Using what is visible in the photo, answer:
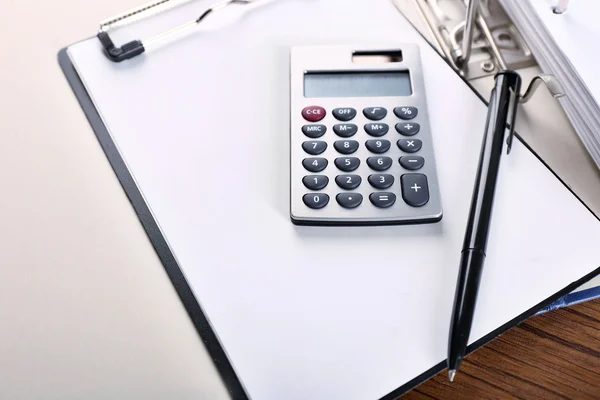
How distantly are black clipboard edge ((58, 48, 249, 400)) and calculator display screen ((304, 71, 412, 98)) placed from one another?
131 millimetres

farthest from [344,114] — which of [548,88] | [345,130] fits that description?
[548,88]

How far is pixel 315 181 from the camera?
33 cm

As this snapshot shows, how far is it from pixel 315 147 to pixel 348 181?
3cm

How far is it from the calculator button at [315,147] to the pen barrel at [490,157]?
0.09 m

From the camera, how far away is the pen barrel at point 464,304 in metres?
0.28

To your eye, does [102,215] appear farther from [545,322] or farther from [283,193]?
[545,322]

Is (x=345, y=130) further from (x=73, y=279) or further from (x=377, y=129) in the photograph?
(x=73, y=279)

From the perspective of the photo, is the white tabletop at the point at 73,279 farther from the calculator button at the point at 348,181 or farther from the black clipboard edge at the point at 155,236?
the calculator button at the point at 348,181

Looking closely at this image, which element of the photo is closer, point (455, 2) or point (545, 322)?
point (545, 322)

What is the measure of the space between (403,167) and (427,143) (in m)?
0.03

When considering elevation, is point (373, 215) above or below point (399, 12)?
below

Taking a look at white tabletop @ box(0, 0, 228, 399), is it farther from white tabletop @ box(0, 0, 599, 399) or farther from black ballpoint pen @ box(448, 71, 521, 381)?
black ballpoint pen @ box(448, 71, 521, 381)

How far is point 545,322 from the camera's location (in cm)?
34

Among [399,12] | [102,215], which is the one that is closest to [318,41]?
[399,12]
